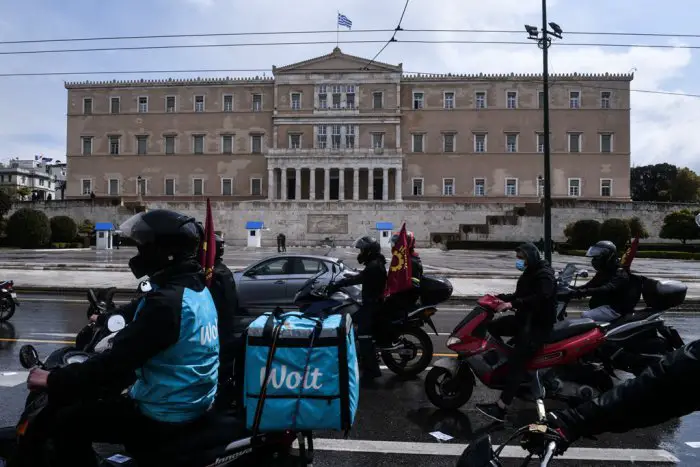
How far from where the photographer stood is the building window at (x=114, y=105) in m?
61.8

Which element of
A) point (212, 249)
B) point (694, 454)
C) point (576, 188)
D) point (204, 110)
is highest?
point (204, 110)

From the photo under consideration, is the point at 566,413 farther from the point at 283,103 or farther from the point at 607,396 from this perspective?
the point at 283,103

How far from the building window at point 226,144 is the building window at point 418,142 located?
66.1ft

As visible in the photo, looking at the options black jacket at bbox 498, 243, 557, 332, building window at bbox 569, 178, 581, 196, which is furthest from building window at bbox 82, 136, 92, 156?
black jacket at bbox 498, 243, 557, 332

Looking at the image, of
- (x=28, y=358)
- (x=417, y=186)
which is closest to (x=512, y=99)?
(x=417, y=186)

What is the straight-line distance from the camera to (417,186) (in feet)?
195

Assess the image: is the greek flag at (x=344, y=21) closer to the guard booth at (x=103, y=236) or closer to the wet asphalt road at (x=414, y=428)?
the guard booth at (x=103, y=236)

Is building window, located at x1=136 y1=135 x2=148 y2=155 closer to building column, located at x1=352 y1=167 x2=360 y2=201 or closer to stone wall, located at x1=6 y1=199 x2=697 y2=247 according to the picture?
stone wall, located at x1=6 y1=199 x2=697 y2=247

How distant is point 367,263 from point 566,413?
4.33 meters

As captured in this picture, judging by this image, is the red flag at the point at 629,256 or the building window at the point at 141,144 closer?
the red flag at the point at 629,256

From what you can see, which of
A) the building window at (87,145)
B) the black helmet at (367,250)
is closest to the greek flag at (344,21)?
the building window at (87,145)

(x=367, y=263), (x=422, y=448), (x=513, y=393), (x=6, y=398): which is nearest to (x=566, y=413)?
(x=422, y=448)

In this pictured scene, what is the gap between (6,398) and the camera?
16.6ft

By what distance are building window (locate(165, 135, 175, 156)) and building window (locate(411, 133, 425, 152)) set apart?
26758 mm
